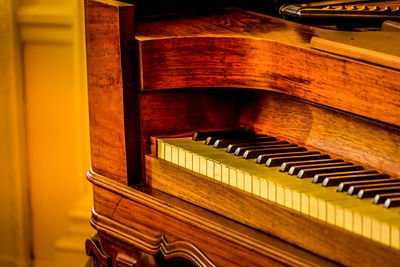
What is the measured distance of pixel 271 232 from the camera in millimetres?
1291

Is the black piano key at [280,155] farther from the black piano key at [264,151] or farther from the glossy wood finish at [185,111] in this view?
the glossy wood finish at [185,111]

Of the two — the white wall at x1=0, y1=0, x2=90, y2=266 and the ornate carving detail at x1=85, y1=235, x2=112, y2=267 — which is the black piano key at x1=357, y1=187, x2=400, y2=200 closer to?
the ornate carving detail at x1=85, y1=235, x2=112, y2=267

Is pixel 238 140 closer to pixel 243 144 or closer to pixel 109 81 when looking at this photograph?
pixel 243 144

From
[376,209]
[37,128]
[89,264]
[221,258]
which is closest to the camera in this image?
[376,209]

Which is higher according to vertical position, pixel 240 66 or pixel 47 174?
pixel 240 66

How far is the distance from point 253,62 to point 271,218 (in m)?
0.37

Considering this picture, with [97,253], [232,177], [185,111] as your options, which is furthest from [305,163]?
[97,253]

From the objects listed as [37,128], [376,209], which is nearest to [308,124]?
[376,209]

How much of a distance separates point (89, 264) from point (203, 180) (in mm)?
591

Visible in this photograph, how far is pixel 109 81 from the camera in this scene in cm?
162

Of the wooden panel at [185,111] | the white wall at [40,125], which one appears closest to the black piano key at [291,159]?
the wooden panel at [185,111]

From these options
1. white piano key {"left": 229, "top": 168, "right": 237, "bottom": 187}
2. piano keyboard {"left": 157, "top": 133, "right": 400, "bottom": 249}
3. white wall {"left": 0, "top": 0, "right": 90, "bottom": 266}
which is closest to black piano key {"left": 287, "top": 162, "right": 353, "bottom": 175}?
piano keyboard {"left": 157, "top": 133, "right": 400, "bottom": 249}

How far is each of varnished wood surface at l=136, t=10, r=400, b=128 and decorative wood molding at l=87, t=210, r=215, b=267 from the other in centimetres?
33

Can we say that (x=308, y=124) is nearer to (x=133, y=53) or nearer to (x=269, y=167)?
(x=269, y=167)
